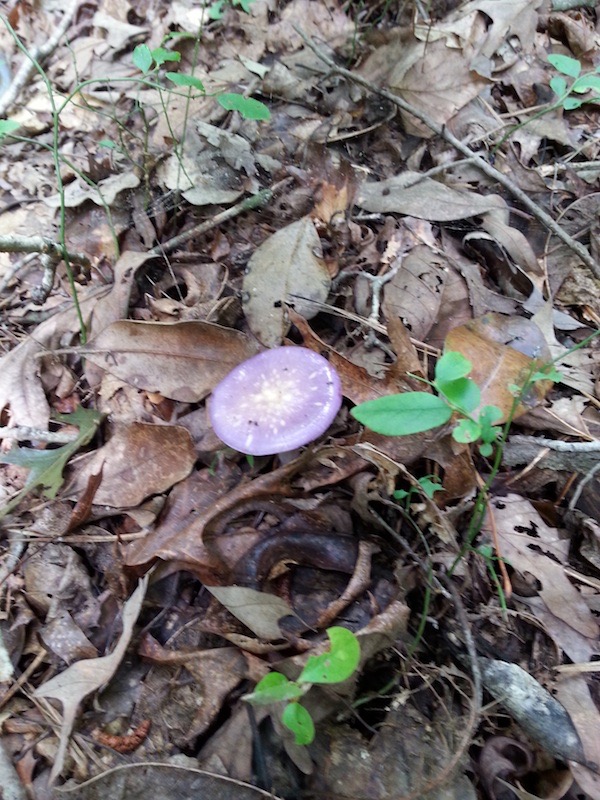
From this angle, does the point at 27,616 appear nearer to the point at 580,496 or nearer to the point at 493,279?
the point at 580,496

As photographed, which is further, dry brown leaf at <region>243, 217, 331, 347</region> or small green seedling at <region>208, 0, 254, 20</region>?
→ small green seedling at <region>208, 0, 254, 20</region>

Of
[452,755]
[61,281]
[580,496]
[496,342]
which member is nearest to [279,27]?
[61,281]

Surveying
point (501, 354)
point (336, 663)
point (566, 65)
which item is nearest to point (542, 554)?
point (501, 354)

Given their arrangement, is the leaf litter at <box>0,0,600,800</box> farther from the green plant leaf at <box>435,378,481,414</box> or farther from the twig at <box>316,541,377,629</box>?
the green plant leaf at <box>435,378,481,414</box>

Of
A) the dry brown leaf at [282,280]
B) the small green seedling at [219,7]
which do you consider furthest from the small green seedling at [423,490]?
the small green seedling at [219,7]

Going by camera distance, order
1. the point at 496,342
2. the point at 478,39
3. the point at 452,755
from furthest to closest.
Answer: the point at 478,39
the point at 496,342
the point at 452,755

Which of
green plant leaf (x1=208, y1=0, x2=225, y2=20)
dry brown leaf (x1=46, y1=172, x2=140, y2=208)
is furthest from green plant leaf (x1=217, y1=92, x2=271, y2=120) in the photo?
green plant leaf (x1=208, y1=0, x2=225, y2=20)
